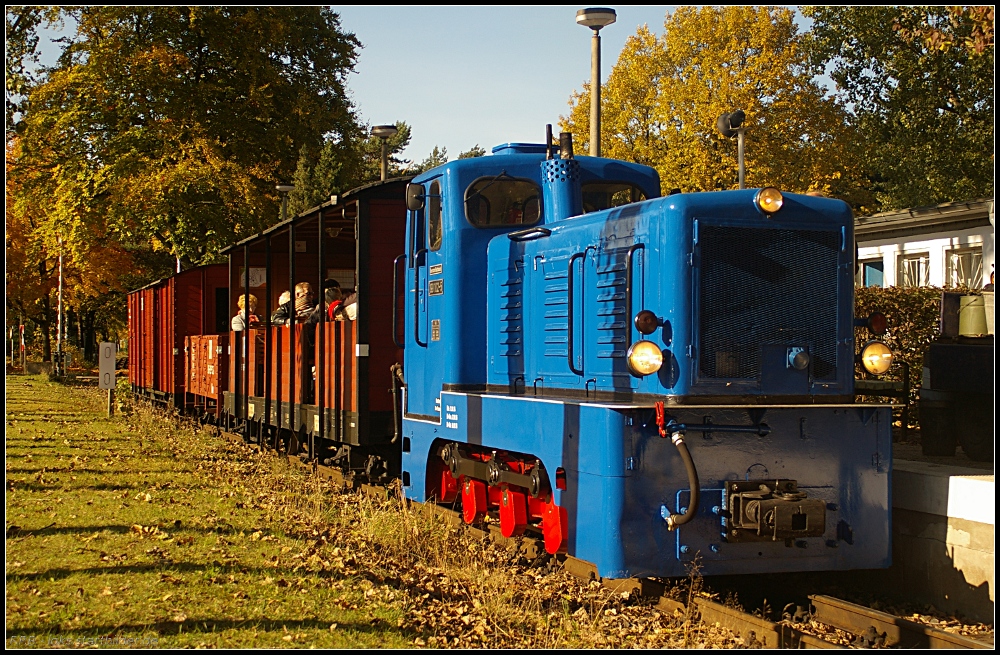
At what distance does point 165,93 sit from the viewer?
24.3 meters

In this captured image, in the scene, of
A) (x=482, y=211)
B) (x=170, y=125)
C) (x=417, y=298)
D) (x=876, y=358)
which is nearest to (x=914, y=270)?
(x=417, y=298)

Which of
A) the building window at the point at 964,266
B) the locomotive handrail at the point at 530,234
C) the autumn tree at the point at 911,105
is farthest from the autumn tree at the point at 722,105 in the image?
the locomotive handrail at the point at 530,234

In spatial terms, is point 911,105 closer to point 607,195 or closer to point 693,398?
point 607,195

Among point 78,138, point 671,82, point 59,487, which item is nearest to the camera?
point 59,487

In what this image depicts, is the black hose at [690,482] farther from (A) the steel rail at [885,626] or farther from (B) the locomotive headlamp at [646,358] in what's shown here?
(A) the steel rail at [885,626]

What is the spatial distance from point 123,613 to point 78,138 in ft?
68.1

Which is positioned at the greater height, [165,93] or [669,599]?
[165,93]

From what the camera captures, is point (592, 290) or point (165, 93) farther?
point (165, 93)

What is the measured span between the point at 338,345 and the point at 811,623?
654cm

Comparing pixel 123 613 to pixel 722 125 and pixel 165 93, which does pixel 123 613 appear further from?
pixel 165 93

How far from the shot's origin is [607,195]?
850cm

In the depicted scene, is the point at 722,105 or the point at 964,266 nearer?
the point at 964,266

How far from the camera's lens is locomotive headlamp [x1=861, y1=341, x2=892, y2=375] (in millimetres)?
6770

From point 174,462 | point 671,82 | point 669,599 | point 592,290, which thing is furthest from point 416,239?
point 671,82
